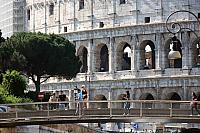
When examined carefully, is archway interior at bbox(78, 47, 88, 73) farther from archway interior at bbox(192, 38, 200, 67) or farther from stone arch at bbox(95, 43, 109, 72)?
archway interior at bbox(192, 38, 200, 67)

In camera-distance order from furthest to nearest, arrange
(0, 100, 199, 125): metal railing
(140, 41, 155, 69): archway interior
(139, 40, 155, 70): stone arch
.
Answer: (140, 41, 155, 69): archway interior → (139, 40, 155, 70): stone arch → (0, 100, 199, 125): metal railing

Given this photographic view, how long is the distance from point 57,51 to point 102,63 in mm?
12266

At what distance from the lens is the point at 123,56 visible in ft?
246

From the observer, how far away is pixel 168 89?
68438 millimetres

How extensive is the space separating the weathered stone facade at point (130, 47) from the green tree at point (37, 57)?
298 inches

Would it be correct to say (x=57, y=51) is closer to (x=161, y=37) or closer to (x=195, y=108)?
(x=161, y=37)

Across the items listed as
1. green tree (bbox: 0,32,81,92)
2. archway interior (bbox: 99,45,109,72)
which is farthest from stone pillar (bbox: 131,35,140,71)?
green tree (bbox: 0,32,81,92)

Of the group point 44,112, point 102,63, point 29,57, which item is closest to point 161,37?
point 102,63

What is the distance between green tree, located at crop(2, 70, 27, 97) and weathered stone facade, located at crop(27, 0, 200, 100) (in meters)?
22.5

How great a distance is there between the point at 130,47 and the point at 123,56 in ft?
7.97

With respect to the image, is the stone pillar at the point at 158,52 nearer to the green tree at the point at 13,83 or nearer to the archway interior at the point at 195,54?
the archway interior at the point at 195,54

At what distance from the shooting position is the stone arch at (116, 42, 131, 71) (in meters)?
73.4

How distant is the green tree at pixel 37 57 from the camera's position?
62.3 m

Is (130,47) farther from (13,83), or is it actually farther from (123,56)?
(13,83)
